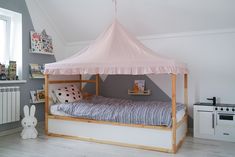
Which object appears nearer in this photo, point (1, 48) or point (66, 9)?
point (1, 48)

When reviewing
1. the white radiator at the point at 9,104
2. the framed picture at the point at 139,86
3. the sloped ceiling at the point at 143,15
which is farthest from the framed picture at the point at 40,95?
the framed picture at the point at 139,86

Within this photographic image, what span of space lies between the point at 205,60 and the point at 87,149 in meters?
2.47

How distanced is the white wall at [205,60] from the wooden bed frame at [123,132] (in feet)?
0.74

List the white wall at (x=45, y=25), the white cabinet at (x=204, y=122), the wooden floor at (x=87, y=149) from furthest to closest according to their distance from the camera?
the white wall at (x=45, y=25), the white cabinet at (x=204, y=122), the wooden floor at (x=87, y=149)

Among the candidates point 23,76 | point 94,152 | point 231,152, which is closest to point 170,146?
point 231,152

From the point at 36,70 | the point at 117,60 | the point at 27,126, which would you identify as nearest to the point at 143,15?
the point at 117,60

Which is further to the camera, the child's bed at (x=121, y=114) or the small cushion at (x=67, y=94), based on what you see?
the small cushion at (x=67, y=94)

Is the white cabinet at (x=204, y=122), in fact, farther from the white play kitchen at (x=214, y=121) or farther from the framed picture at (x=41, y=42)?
the framed picture at (x=41, y=42)

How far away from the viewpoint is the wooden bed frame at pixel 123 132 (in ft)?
9.31

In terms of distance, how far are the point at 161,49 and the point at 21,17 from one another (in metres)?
2.63

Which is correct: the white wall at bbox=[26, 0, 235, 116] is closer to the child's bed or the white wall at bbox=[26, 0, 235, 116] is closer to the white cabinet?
the child's bed

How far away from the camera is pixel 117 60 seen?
10.1ft

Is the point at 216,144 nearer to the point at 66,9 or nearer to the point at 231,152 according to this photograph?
the point at 231,152

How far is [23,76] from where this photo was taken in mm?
3980
